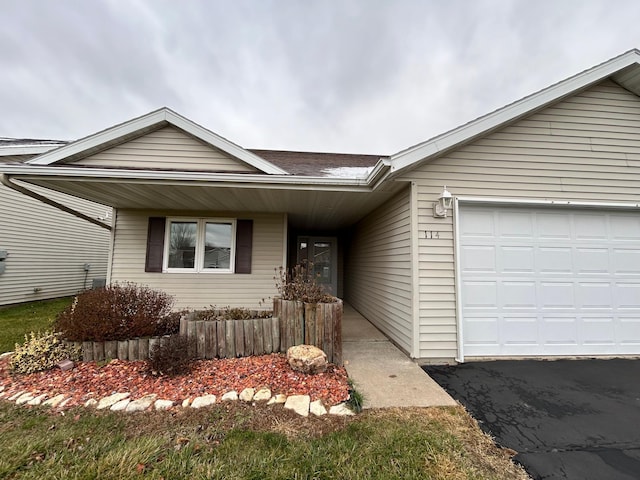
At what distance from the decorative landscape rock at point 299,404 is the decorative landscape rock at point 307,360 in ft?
1.46

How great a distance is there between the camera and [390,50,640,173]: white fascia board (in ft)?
12.0

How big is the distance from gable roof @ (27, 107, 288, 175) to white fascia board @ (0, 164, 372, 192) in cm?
73

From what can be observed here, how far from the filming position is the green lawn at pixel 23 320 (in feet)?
14.8

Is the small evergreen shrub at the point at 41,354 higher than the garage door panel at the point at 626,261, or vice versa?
the garage door panel at the point at 626,261

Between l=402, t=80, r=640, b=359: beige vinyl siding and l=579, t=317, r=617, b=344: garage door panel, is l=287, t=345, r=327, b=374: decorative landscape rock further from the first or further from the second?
l=579, t=317, r=617, b=344: garage door panel

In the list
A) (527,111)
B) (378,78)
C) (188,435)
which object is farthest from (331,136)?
(188,435)

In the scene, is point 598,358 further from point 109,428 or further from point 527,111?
point 109,428

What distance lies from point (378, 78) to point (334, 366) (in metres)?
9.77

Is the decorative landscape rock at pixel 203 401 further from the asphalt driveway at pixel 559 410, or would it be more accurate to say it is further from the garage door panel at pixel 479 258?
the garage door panel at pixel 479 258

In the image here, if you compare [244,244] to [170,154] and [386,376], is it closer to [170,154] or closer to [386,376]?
[170,154]

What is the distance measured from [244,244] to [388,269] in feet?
10.7

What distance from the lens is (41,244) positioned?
8336 mm

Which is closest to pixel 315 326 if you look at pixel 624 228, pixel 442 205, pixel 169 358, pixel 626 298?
pixel 169 358

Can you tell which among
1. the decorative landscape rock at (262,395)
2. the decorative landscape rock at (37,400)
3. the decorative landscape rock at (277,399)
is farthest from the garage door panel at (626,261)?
the decorative landscape rock at (37,400)
